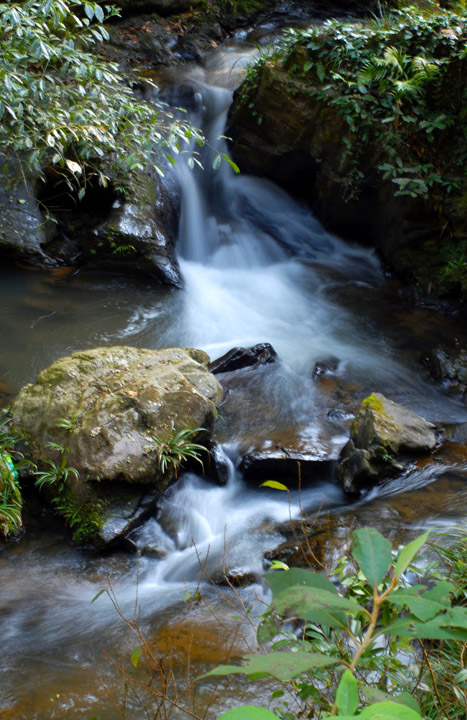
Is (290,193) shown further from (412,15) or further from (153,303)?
(153,303)

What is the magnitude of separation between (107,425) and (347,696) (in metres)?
3.45

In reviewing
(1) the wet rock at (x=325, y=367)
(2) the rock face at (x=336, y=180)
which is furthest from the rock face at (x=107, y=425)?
(2) the rock face at (x=336, y=180)

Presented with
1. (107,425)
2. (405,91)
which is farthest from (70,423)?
(405,91)

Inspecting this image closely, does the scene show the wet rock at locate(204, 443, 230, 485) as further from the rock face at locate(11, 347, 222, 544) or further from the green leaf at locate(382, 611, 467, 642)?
the green leaf at locate(382, 611, 467, 642)

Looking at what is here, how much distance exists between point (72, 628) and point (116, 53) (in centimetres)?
1112

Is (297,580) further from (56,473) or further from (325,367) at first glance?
(325,367)

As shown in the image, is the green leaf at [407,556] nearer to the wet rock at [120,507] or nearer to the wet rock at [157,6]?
the wet rock at [120,507]

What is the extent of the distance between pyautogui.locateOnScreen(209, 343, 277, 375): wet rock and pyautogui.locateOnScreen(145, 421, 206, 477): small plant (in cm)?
177

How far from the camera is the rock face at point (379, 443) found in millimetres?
4379

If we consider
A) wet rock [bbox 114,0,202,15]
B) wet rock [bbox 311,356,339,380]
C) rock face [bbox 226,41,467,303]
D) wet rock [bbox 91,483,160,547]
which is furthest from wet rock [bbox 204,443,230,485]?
wet rock [bbox 114,0,202,15]

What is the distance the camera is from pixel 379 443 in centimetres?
445

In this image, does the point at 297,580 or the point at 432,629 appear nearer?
the point at 432,629

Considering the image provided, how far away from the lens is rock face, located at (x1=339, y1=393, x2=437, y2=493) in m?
4.38

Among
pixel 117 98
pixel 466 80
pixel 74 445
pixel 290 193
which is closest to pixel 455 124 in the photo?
pixel 466 80
